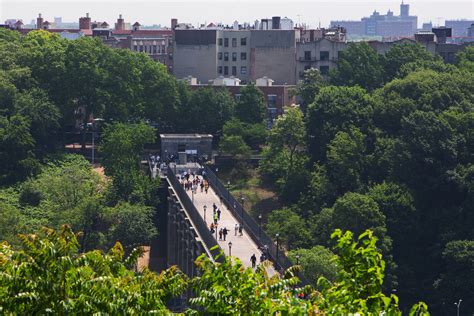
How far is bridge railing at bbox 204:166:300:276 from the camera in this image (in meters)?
65.9

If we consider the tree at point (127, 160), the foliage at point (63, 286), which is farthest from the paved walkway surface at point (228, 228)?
the foliage at point (63, 286)

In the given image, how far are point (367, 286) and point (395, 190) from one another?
6344cm

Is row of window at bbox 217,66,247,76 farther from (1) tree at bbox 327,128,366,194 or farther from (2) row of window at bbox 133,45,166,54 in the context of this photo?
(1) tree at bbox 327,128,366,194

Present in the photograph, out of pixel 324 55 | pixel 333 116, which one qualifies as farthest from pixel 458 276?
pixel 324 55

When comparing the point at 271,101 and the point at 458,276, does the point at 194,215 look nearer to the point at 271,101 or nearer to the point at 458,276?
the point at 458,276

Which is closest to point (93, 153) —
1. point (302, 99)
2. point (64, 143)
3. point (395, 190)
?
point (64, 143)

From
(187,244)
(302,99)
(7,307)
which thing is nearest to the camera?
(7,307)

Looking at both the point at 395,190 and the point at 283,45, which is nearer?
the point at 395,190

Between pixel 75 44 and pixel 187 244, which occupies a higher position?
pixel 75 44

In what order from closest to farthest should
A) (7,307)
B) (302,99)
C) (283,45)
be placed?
(7,307)
(302,99)
(283,45)

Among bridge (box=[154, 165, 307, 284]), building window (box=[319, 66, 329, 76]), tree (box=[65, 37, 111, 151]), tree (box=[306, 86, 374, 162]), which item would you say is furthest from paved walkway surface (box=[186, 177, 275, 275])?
building window (box=[319, 66, 329, 76])

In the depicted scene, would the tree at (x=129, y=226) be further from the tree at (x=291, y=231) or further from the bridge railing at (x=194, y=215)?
the tree at (x=291, y=231)

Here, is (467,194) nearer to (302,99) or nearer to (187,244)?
(187,244)

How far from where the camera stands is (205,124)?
117m
